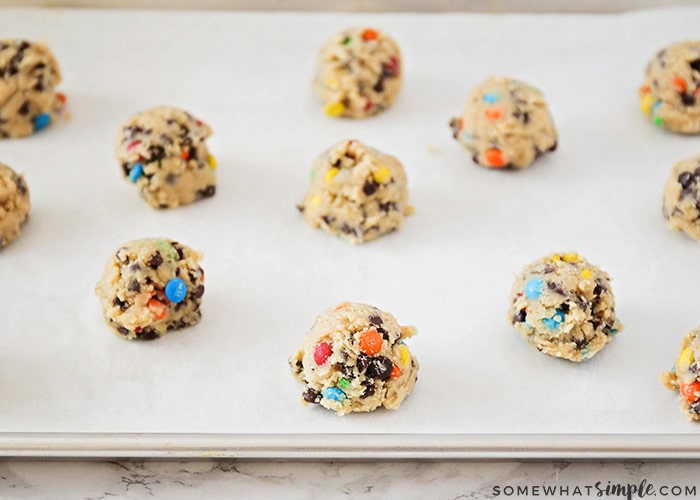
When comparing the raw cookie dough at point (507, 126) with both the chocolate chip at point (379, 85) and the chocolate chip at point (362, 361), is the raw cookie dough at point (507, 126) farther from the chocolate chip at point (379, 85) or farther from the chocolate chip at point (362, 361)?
the chocolate chip at point (362, 361)

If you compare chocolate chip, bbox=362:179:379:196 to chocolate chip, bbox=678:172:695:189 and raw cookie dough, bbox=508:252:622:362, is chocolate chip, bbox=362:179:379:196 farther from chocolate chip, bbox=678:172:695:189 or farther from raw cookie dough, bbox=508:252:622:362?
chocolate chip, bbox=678:172:695:189

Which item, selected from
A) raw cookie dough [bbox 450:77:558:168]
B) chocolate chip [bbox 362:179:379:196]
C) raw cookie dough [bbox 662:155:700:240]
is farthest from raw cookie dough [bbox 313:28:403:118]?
raw cookie dough [bbox 662:155:700:240]

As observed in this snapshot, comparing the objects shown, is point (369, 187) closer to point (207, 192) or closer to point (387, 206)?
Result: point (387, 206)

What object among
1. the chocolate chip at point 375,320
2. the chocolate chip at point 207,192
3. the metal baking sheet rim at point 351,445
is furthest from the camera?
the chocolate chip at point 207,192

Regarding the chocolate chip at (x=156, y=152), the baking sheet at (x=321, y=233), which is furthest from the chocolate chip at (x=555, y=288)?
the chocolate chip at (x=156, y=152)

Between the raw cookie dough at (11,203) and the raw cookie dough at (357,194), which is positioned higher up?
the raw cookie dough at (357,194)

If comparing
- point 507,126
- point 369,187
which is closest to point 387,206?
point 369,187
